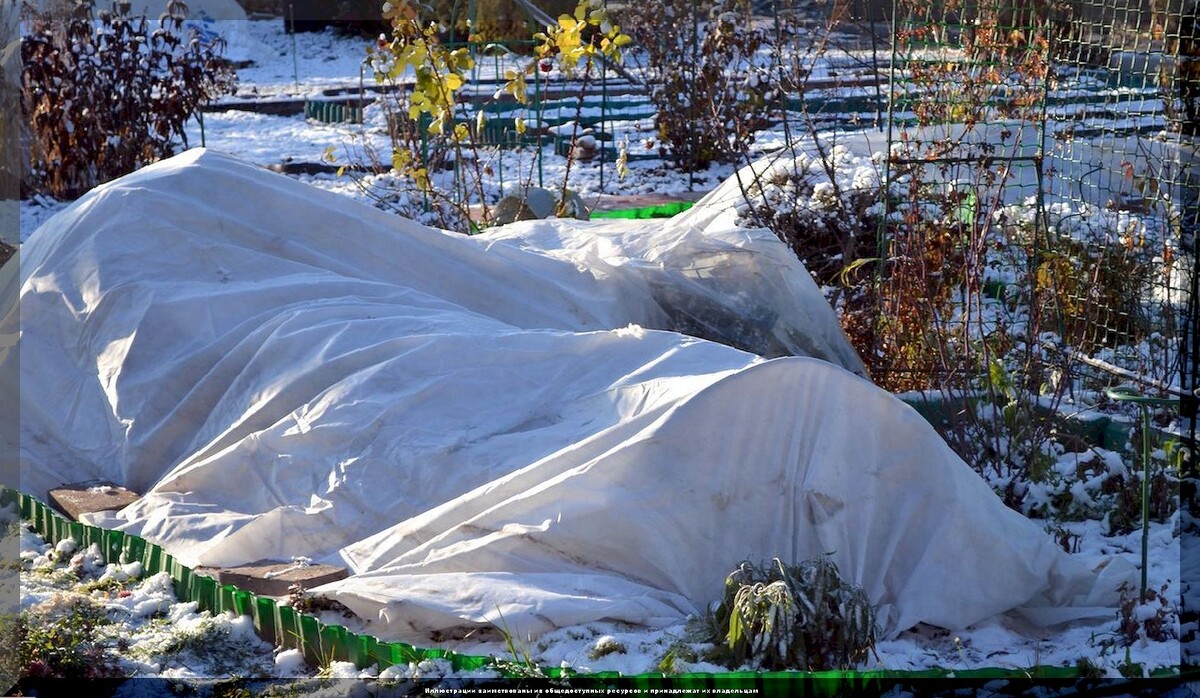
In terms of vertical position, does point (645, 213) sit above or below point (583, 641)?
above

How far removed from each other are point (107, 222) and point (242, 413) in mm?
1087

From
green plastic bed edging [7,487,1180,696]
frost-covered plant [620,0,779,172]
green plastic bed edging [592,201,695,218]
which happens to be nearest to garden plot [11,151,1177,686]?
green plastic bed edging [7,487,1180,696]

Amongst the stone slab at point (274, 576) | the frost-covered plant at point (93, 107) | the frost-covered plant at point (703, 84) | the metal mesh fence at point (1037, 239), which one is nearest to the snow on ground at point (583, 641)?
the stone slab at point (274, 576)

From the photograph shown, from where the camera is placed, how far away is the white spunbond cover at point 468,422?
3.19 meters

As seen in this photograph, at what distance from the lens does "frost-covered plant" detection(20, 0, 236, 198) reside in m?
9.23

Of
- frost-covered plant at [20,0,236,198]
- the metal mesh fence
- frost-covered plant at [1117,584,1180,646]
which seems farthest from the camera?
frost-covered plant at [20,0,236,198]

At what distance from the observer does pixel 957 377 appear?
4617mm

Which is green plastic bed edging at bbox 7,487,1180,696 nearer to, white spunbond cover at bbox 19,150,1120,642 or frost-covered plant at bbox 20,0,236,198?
white spunbond cover at bbox 19,150,1120,642

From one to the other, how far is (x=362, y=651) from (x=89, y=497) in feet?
4.87

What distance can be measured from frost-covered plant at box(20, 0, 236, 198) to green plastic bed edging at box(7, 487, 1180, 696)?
656cm

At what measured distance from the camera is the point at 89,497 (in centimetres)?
392

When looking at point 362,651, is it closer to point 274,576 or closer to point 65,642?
point 274,576

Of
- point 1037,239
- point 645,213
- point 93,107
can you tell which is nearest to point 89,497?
point 1037,239

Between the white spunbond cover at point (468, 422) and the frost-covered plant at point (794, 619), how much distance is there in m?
0.24
